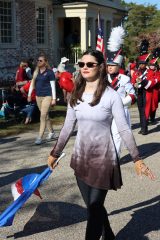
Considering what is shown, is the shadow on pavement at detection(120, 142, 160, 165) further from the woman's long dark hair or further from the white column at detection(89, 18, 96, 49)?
the white column at detection(89, 18, 96, 49)

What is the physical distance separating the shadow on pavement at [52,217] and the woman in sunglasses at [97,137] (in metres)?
1.10

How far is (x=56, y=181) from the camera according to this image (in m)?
6.88

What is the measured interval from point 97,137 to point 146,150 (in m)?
5.42

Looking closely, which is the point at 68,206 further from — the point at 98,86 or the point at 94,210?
the point at 98,86

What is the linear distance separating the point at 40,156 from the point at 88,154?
15.1 ft

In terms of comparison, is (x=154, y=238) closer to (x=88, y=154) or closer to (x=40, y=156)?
(x=88, y=154)

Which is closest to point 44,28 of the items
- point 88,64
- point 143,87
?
point 143,87

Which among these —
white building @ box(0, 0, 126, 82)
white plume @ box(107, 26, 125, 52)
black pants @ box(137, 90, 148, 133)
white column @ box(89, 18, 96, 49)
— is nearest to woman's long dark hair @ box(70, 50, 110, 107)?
white plume @ box(107, 26, 125, 52)

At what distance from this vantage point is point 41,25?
23.5m

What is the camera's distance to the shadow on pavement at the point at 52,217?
496 centimetres

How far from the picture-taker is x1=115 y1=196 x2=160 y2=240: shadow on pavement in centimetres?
480

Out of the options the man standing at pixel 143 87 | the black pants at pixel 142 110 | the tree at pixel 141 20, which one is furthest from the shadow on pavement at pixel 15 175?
the tree at pixel 141 20

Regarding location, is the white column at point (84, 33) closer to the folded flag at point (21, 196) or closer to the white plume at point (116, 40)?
the white plume at point (116, 40)

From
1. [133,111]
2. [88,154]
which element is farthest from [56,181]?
[133,111]
